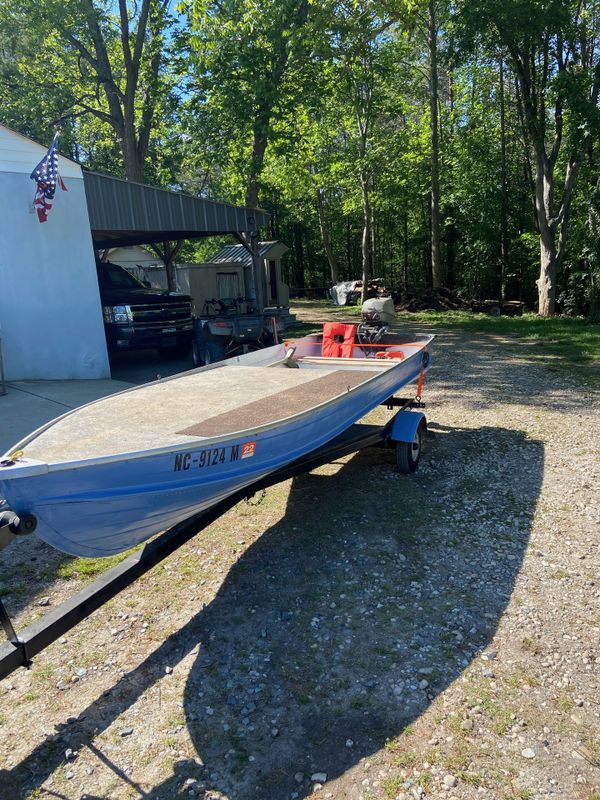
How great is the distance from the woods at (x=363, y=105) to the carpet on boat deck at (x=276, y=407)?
11.2 metres

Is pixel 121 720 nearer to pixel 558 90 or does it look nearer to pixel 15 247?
pixel 15 247

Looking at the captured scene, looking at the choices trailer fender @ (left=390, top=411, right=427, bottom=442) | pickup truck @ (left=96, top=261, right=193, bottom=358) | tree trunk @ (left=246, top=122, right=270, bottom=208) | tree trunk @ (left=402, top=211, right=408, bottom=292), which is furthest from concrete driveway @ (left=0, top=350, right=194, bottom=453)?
tree trunk @ (left=402, top=211, right=408, bottom=292)

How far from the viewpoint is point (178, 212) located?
11.7 meters

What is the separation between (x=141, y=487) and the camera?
9.87 feet

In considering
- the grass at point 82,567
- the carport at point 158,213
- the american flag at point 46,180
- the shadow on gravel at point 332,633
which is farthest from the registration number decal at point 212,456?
the carport at point 158,213

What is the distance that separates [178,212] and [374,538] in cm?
924

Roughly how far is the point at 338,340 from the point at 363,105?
14.3m

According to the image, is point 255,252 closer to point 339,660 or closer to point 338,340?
point 338,340

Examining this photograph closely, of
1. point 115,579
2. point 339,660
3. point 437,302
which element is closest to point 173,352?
point 115,579

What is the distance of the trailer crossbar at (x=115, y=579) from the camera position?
8.42 feet

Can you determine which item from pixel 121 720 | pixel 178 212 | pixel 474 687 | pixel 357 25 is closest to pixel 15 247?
pixel 178 212

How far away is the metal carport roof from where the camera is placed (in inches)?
410

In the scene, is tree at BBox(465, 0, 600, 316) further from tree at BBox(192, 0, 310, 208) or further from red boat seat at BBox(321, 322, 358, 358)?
red boat seat at BBox(321, 322, 358, 358)

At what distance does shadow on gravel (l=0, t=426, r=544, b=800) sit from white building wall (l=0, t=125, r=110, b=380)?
21.8 ft
